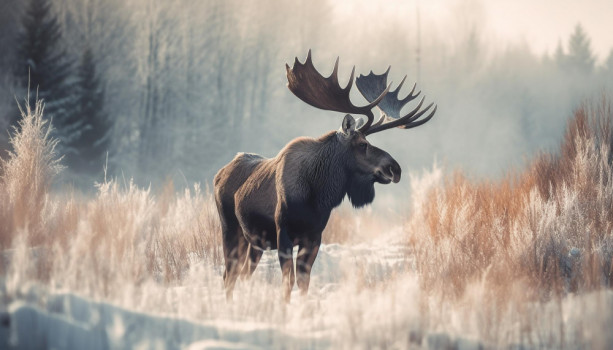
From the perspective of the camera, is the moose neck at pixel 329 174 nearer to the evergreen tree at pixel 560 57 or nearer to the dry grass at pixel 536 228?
the dry grass at pixel 536 228

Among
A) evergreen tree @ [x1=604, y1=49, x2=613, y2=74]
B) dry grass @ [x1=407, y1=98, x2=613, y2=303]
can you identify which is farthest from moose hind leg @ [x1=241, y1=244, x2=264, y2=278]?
evergreen tree @ [x1=604, y1=49, x2=613, y2=74]

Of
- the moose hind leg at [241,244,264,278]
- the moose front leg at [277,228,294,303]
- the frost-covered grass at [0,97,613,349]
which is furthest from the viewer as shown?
the moose hind leg at [241,244,264,278]

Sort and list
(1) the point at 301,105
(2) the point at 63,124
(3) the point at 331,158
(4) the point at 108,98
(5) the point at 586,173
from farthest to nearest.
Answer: (1) the point at 301,105
(4) the point at 108,98
(2) the point at 63,124
(5) the point at 586,173
(3) the point at 331,158

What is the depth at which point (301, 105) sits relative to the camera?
32125 millimetres

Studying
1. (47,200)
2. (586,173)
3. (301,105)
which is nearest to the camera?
(47,200)

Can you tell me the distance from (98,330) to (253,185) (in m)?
2.12

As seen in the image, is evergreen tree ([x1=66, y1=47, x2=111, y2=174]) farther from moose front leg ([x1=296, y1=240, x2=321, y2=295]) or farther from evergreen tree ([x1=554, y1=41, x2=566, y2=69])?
evergreen tree ([x1=554, y1=41, x2=566, y2=69])

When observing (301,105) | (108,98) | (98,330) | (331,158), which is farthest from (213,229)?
(301,105)

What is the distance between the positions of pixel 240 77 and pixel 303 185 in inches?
1076

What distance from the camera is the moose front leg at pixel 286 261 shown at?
3967 mm

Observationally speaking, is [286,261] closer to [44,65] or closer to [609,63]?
[44,65]

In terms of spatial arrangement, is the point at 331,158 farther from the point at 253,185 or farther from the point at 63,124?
the point at 63,124

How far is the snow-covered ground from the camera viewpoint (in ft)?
9.03

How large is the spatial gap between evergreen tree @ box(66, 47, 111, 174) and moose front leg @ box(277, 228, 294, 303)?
64.6 feet
